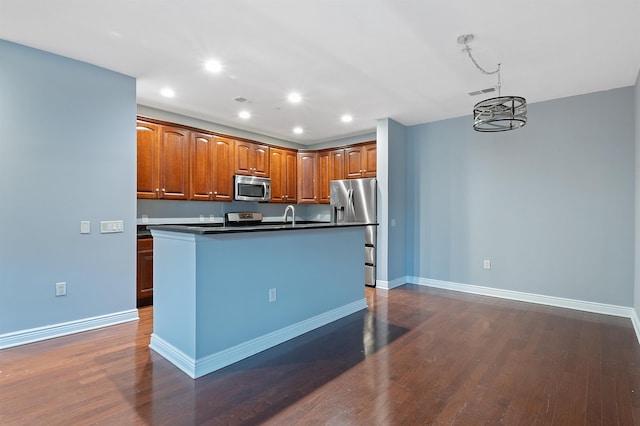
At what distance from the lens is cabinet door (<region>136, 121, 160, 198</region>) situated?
4270 mm

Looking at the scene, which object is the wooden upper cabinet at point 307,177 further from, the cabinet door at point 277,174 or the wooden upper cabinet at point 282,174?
the cabinet door at point 277,174

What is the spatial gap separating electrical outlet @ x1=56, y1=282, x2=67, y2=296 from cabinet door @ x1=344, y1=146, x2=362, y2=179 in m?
Result: 4.34

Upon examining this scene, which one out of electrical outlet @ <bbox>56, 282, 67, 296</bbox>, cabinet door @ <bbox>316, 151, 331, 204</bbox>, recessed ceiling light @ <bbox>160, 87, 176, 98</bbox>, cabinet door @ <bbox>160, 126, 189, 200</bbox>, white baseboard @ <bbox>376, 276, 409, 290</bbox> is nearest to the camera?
electrical outlet @ <bbox>56, 282, 67, 296</bbox>

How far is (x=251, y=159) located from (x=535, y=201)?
442 cm

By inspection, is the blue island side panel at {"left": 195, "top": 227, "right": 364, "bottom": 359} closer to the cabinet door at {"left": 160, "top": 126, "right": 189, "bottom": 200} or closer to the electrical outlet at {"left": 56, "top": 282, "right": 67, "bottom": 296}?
the electrical outlet at {"left": 56, "top": 282, "right": 67, "bottom": 296}

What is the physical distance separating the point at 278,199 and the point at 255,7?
13.6 ft

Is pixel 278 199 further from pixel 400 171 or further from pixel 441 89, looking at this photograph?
pixel 441 89

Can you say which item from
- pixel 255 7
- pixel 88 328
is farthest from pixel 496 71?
pixel 88 328

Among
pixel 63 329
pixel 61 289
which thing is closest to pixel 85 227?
pixel 61 289

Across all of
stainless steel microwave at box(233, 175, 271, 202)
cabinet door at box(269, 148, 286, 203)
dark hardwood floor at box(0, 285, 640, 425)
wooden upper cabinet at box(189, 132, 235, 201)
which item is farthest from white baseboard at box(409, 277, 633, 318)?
wooden upper cabinet at box(189, 132, 235, 201)

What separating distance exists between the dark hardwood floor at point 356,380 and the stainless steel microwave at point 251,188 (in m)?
2.58

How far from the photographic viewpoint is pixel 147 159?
435 centimetres

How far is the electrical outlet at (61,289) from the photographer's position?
3085mm

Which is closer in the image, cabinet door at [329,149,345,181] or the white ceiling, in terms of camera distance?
the white ceiling
